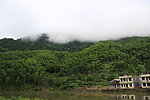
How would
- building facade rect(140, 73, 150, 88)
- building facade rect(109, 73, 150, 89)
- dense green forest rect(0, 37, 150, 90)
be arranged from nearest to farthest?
building facade rect(140, 73, 150, 88), building facade rect(109, 73, 150, 89), dense green forest rect(0, 37, 150, 90)

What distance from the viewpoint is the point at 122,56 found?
104188 mm

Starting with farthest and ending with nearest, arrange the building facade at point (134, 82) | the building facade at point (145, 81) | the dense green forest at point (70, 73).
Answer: the dense green forest at point (70, 73) < the building facade at point (134, 82) < the building facade at point (145, 81)

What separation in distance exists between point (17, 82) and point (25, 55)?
6010 cm

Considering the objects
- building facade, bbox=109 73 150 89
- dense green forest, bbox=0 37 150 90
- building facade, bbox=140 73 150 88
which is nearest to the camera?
building facade, bbox=140 73 150 88

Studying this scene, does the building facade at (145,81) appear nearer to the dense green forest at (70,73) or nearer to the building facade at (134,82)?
the building facade at (134,82)

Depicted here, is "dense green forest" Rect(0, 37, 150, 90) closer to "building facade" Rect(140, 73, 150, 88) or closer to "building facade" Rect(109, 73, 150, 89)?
"building facade" Rect(109, 73, 150, 89)

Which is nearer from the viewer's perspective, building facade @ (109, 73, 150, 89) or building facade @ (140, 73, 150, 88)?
building facade @ (140, 73, 150, 88)

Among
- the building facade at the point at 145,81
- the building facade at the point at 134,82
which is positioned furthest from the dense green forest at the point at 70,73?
the building facade at the point at 145,81

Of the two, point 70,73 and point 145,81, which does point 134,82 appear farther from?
point 70,73

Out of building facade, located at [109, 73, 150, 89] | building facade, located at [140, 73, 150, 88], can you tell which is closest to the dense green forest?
building facade, located at [109, 73, 150, 89]

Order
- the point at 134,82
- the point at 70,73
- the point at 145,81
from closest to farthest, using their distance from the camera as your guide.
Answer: the point at 145,81 → the point at 134,82 → the point at 70,73

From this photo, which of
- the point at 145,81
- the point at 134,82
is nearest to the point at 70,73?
the point at 134,82

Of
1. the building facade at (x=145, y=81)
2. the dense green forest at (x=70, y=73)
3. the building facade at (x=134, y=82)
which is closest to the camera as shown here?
the building facade at (x=145, y=81)

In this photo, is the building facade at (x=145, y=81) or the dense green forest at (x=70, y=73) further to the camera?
the dense green forest at (x=70, y=73)
